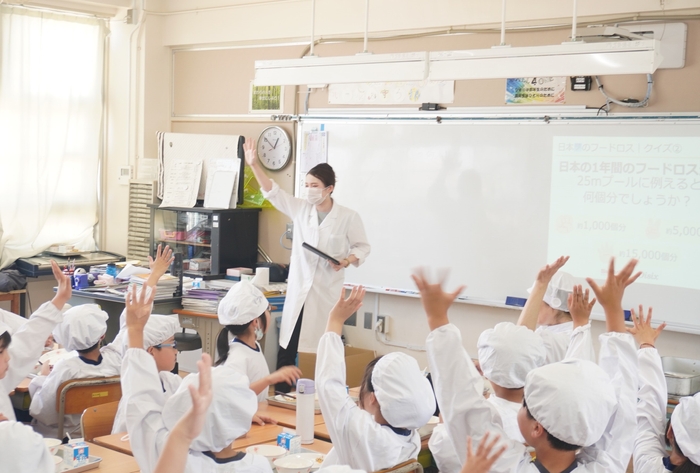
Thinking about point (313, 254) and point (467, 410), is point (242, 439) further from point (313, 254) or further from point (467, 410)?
point (313, 254)

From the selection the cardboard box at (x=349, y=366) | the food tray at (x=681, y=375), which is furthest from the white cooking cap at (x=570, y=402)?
the cardboard box at (x=349, y=366)

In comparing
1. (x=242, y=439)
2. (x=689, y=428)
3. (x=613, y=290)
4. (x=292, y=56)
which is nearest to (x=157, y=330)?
(x=242, y=439)

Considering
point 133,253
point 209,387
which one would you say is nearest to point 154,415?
point 209,387

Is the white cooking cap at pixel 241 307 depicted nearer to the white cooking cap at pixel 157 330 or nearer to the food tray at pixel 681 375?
the white cooking cap at pixel 157 330

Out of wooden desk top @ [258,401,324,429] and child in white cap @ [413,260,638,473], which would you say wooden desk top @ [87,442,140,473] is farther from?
child in white cap @ [413,260,638,473]

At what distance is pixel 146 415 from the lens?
2.28 m

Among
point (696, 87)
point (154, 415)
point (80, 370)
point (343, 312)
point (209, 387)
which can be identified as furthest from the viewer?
point (696, 87)

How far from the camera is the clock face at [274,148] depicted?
6.23m

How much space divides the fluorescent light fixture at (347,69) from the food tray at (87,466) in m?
2.13

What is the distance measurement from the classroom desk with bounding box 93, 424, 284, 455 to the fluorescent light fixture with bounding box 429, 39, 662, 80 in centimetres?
178

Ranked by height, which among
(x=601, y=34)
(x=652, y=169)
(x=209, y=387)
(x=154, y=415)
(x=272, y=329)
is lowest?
(x=272, y=329)

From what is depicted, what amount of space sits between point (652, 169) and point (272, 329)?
8.82ft

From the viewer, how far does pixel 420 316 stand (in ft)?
18.5

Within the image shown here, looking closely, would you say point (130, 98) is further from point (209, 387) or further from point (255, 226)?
point (209, 387)
